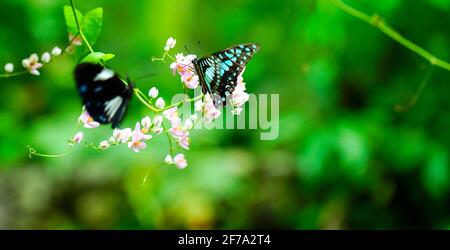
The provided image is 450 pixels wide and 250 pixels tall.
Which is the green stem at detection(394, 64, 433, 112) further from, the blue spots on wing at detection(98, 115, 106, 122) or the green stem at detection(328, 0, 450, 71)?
the blue spots on wing at detection(98, 115, 106, 122)

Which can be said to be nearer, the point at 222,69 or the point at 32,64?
the point at 32,64

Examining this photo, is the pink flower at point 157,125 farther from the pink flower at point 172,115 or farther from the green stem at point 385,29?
the green stem at point 385,29

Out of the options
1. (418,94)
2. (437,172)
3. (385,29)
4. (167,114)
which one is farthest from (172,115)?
(437,172)

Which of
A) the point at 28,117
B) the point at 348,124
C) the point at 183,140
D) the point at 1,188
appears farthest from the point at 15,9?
the point at 183,140

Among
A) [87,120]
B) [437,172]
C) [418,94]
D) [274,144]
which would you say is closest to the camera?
[87,120]

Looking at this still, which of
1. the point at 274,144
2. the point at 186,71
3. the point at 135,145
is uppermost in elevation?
the point at 274,144

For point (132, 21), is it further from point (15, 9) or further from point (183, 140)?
point (183, 140)

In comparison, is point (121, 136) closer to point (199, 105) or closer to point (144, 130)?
point (144, 130)

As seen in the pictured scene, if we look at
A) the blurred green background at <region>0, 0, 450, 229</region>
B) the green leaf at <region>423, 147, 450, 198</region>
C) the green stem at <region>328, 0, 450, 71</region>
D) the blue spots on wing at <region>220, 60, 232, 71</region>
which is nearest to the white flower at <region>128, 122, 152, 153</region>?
the blue spots on wing at <region>220, 60, 232, 71</region>
